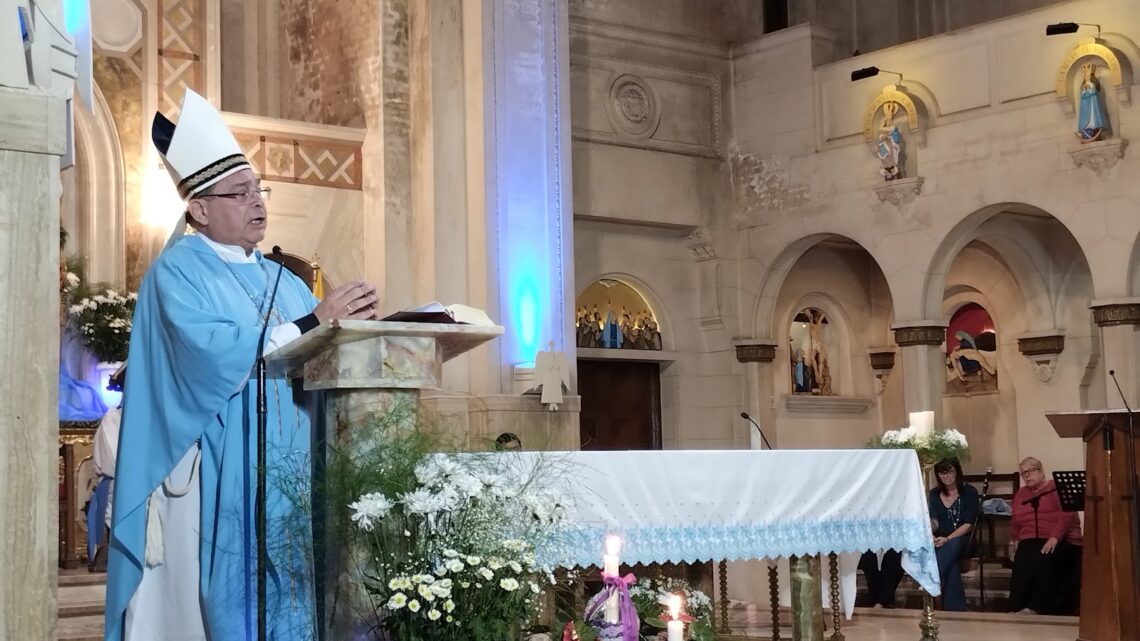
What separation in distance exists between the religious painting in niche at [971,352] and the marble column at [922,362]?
1.86 m

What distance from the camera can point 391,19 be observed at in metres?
12.7

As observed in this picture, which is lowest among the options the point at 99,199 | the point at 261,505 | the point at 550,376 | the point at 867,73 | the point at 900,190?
the point at 261,505

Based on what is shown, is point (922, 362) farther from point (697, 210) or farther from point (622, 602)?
point (622, 602)

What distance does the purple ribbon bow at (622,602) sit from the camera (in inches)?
179

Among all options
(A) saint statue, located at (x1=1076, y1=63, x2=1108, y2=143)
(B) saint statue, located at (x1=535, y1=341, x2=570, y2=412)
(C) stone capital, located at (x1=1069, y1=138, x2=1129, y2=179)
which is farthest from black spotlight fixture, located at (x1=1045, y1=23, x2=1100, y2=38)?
(B) saint statue, located at (x1=535, y1=341, x2=570, y2=412)

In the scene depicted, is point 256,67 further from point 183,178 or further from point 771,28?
point 183,178

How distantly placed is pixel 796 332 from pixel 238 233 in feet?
48.6

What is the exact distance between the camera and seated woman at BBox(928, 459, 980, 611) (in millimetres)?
11398

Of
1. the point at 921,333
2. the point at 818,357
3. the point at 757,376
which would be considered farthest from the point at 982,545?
the point at 818,357

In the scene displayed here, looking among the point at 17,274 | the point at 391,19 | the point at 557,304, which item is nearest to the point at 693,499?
the point at 17,274

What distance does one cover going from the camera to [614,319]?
55.1ft

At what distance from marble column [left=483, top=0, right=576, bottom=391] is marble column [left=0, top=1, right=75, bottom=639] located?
9.16m

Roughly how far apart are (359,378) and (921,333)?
13.0 meters

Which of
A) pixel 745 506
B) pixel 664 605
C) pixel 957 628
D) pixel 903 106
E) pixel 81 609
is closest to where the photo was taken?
pixel 745 506
